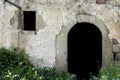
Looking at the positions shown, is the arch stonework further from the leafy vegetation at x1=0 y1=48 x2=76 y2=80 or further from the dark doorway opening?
the dark doorway opening

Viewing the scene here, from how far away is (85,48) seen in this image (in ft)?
51.4

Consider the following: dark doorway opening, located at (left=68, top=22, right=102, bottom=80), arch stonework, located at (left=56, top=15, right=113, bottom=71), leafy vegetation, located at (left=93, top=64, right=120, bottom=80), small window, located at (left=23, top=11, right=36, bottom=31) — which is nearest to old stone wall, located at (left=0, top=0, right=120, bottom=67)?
arch stonework, located at (left=56, top=15, right=113, bottom=71)

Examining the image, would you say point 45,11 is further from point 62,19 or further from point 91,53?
point 91,53

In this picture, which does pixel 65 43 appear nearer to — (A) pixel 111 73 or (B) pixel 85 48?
(A) pixel 111 73

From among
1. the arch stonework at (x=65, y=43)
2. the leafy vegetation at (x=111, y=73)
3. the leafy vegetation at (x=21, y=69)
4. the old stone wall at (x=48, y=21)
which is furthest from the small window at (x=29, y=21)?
the leafy vegetation at (x=111, y=73)

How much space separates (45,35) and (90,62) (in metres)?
3.99

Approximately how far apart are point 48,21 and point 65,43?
28.1 inches

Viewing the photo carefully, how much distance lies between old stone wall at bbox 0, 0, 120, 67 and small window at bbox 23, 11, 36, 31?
0.14m

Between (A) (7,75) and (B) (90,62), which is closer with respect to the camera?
(A) (7,75)

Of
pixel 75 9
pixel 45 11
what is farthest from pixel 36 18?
pixel 75 9

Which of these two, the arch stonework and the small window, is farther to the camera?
the small window

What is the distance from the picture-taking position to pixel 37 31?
39.6 feet

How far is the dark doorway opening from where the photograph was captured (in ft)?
49.9

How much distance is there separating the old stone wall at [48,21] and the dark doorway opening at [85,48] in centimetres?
310
